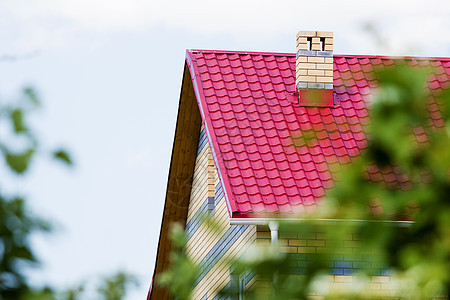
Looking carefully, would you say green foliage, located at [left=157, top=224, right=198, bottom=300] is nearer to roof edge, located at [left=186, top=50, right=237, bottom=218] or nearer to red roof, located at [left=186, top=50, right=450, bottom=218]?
red roof, located at [left=186, top=50, right=450, bottom=218]

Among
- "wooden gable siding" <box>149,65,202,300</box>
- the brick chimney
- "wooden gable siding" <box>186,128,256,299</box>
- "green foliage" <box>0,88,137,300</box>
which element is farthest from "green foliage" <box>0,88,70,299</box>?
"wooden gable siding" <box>149,65,202,300</box>

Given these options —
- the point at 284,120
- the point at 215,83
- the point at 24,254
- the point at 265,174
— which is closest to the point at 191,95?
the point at 215,83

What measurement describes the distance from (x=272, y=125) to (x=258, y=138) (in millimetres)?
347

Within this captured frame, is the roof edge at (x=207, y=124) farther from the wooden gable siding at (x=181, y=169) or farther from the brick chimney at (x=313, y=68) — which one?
the brick chimney at (x=313, y=68)

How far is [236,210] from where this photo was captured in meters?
9.88

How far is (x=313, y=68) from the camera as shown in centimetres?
1209

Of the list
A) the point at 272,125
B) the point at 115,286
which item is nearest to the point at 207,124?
the point at 272,125

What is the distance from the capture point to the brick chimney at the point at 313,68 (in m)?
12.0

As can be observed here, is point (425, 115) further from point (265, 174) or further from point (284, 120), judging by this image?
point (284, 120)

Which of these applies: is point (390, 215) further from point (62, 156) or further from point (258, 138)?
point (258, 138)

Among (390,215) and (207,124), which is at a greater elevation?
(207,124)

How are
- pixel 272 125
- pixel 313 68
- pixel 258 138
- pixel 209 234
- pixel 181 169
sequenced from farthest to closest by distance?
pixel 181 169 → pixel 209 234 → pixel 313 68 → pixel 272 125 → pixel 258 138

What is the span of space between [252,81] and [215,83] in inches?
21.3

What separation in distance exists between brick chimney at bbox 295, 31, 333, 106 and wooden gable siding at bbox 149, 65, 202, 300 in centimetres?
180
